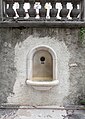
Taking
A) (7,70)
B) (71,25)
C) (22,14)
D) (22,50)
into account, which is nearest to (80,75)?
(71,25)

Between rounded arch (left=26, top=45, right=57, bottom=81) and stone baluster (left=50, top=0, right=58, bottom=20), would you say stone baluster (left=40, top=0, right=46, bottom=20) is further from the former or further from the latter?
rounded arch (left=26, top=45, right=57, bottom=81)

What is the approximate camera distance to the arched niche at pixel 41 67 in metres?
4.28

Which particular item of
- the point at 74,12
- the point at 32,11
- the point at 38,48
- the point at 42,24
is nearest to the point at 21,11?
the point at 32,11

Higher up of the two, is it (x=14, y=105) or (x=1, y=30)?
(x=1, y=30)

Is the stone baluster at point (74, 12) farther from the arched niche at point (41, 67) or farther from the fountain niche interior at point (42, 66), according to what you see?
the fountain niche interior at point (42, 66)

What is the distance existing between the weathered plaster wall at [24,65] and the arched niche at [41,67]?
4.7 inches

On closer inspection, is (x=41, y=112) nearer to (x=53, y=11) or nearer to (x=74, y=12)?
(x=53, y=11)

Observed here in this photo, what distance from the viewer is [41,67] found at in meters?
4.55

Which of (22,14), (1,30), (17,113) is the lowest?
(17,113)

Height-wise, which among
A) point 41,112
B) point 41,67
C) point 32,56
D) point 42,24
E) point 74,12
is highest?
point 74,12

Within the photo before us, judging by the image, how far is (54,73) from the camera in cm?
435

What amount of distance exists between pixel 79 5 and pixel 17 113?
3.19m

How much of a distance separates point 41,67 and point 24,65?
1.58 feet

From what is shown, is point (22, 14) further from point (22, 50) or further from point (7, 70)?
point (7, 70)
